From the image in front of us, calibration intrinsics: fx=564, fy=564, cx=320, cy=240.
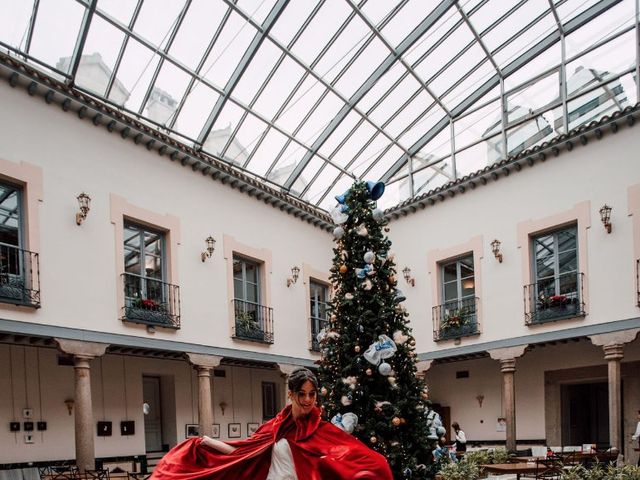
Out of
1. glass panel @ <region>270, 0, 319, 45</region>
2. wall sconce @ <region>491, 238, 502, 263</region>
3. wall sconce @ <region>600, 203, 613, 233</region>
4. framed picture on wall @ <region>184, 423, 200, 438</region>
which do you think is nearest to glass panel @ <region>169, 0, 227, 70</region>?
glass panel @ <region>270, 0, 319, 45</region>

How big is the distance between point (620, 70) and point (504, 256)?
15.3 feet

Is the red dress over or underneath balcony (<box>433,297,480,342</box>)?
underneath

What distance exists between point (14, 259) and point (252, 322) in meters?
5.46

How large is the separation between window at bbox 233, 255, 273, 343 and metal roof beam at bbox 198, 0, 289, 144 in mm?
3029

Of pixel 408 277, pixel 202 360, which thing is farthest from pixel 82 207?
pixel 408 277

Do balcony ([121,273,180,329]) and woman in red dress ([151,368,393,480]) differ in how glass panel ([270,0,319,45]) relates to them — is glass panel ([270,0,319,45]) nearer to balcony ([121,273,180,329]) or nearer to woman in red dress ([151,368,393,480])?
balcony ([121,273,180,329])

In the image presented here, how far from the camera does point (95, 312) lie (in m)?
9.73

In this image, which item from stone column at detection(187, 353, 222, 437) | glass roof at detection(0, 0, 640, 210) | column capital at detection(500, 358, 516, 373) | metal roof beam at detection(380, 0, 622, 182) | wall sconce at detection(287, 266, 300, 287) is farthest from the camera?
wall sconce at detection(287, 266, 300, 287)

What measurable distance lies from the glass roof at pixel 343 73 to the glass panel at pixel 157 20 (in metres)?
0.02

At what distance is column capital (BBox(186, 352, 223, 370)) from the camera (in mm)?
11367

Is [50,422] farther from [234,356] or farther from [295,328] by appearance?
[295,328]

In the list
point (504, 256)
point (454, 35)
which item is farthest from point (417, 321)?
point (454, 35)

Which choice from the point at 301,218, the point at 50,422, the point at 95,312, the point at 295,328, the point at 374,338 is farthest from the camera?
the point at 301,218

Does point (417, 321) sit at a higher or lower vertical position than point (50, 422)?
higher
